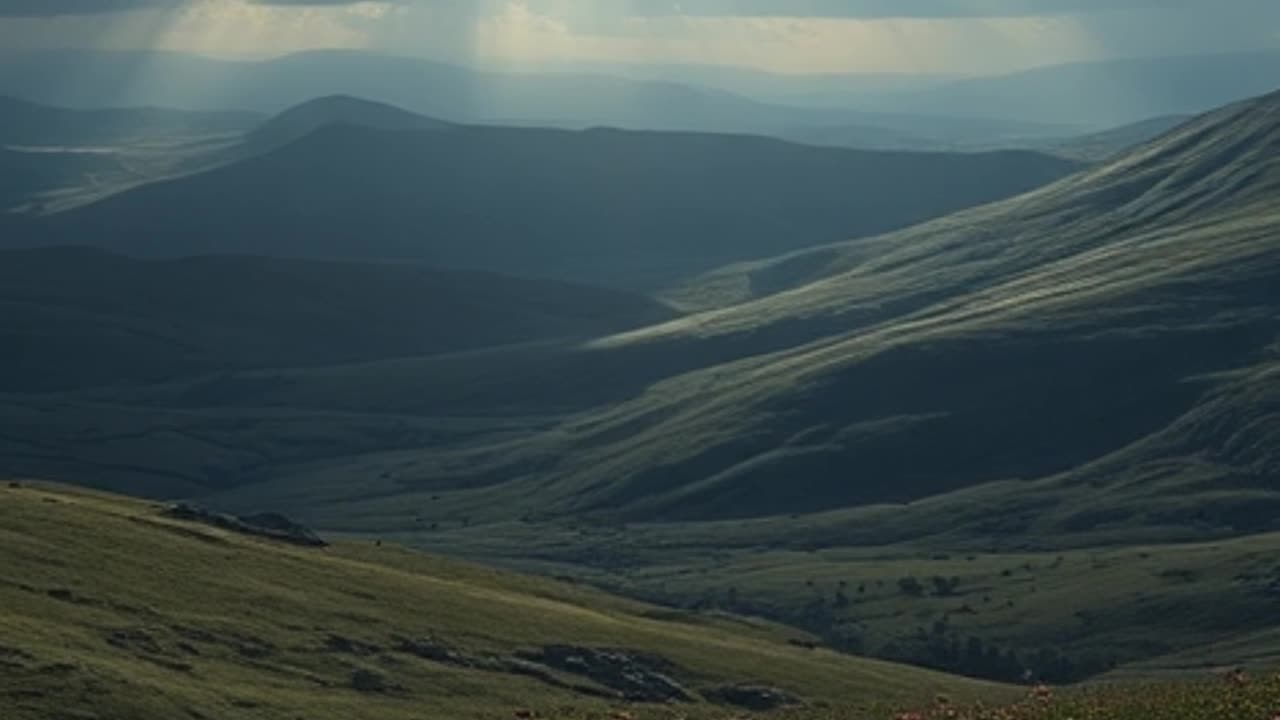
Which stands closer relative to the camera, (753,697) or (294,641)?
(294,641)

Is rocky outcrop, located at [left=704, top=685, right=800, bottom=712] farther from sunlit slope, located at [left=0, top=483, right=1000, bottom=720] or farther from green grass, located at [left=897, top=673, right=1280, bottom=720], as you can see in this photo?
green grass, located at [left=897, top=673, right=1280, bottom=720]

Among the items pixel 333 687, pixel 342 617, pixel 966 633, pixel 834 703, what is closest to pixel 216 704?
pixel 333 687

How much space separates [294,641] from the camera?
83000 millimetres

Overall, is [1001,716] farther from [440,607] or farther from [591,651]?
[440,607]

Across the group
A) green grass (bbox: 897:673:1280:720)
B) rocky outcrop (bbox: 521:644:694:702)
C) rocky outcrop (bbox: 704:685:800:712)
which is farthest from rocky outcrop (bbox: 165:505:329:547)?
green grass (bbox: 897:673:1280:720)

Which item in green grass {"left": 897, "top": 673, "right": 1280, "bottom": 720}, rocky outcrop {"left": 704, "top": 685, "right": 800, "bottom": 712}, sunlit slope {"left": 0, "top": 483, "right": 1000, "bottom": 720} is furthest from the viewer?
rocky outcrop {"left": 704, "top": 685, "right": 800, "bottom": 712}

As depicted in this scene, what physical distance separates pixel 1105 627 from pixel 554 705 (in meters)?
121

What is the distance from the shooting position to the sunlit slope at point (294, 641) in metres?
67.6

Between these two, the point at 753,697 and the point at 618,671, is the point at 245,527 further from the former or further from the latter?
the point at 753,697

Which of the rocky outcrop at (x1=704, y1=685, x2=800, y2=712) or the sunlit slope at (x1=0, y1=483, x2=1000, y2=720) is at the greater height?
the sunlit slope at (x1=0, y1=483, x2=1000, y2=720)

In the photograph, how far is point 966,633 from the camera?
7530 inches

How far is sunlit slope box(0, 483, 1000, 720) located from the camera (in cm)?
6756

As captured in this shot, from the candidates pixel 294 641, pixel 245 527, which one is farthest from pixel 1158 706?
pixel 245 527

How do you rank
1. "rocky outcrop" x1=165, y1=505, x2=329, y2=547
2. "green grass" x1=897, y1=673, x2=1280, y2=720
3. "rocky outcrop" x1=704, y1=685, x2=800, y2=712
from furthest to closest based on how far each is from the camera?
1. "rocky outcrop" x1=165, y1=505, x2=329, y2=547
2. "rocky outcrop" x1=704, y1=685, x2=800, y2=712
3. "green grass" x1=897, y1=673, x2=1280, y2=720
